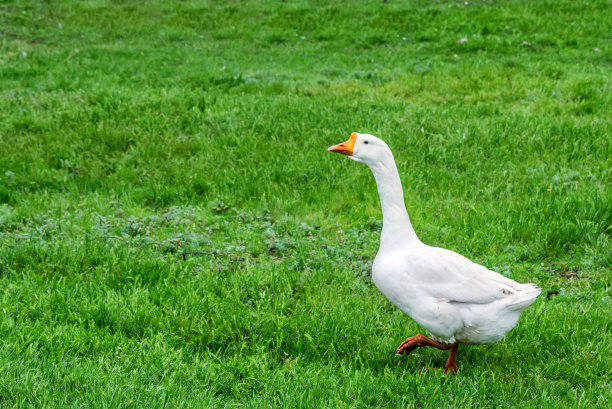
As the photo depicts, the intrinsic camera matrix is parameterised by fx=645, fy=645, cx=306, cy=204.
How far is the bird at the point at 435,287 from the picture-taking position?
150 inches

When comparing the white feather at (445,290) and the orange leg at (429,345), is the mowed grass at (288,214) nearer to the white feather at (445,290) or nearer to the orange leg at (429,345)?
the orange leg at (429,345)

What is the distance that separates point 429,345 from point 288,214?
2.99m

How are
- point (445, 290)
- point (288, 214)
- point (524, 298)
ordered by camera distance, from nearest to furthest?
point (524, 298) < point (445, 290) < point (288, 214)

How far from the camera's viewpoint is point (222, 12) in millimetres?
18484

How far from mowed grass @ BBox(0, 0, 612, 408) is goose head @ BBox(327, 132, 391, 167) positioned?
1152mm

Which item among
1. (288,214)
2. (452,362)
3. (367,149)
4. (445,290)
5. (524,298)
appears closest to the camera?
(524,298)

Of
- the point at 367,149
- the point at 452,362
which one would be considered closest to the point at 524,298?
the point at 452,362

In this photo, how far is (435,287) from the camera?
3.93 m

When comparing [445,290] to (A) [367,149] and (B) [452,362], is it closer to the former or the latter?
(B) [452,362]

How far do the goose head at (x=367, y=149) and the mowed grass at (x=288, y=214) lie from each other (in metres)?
1.15

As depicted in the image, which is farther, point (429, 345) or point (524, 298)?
point (429, 345)

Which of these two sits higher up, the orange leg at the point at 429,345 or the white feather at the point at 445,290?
the white feather at the point at 445,290

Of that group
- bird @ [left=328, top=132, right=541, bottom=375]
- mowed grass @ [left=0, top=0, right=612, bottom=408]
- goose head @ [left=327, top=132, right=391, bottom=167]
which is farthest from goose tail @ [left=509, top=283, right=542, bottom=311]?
goose head @ [left=327, top=132, right=391, bottom=167]

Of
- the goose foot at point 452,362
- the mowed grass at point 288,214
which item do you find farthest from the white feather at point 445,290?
the mowed grass at point 288,214
